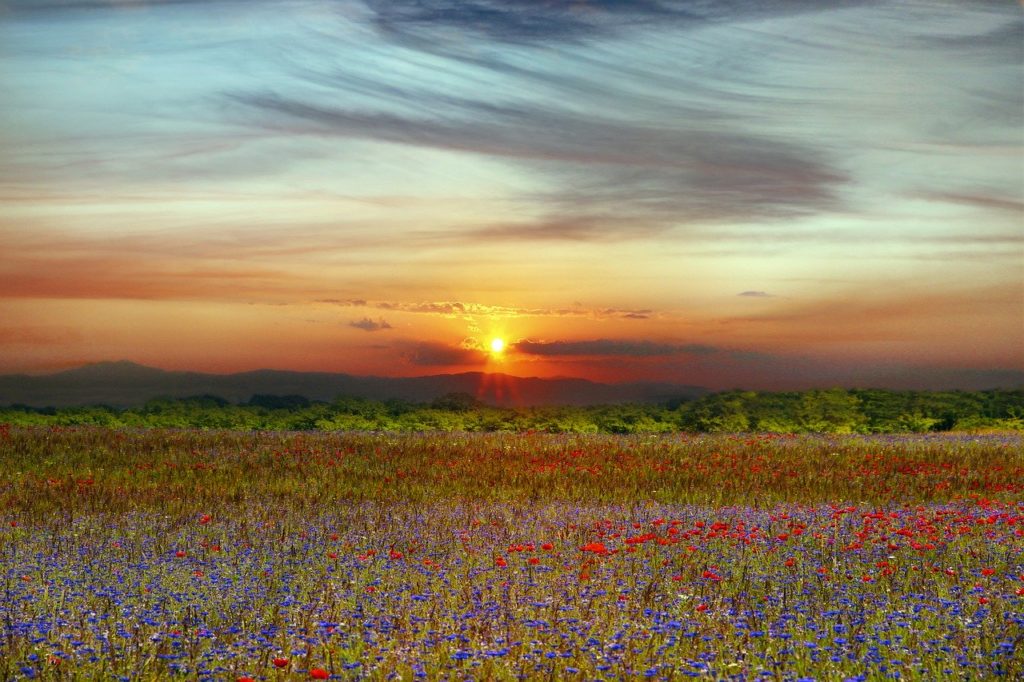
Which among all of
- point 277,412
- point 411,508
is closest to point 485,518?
point 411,508

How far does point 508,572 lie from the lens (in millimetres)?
7836

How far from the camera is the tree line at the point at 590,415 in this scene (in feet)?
90.5

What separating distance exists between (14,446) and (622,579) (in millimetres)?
15388

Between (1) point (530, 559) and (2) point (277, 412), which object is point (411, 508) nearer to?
(1) point (530, 559)

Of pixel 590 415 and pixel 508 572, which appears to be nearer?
pixel 508 572

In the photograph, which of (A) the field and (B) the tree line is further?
(B) the tree line

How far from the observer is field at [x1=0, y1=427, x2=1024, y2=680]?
5.45 meters

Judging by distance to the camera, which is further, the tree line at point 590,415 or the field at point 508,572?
the tree line at point 590,415

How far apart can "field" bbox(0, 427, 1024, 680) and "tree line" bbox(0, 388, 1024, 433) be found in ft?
36.2

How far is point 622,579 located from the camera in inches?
305

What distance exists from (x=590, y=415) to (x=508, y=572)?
21600mm

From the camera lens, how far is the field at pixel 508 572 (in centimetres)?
545

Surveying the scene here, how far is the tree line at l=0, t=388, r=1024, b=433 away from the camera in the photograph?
27.6m

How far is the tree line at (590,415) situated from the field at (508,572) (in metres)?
11.0
